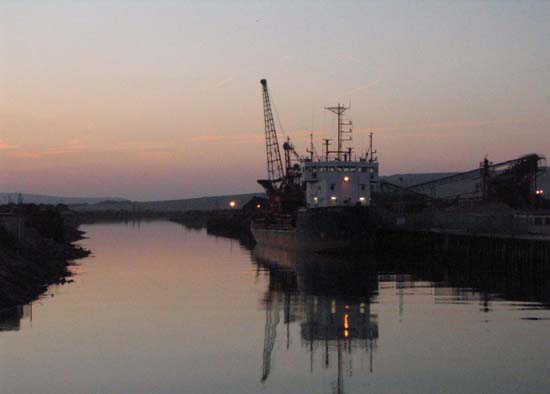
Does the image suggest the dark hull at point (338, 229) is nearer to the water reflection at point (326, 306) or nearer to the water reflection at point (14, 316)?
the water reflection at point (326, 306)

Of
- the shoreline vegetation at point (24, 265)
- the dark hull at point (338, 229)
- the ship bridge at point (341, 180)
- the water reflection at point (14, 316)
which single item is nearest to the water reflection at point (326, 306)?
the dark hull at point (338, 229)

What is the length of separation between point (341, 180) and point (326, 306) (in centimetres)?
3182

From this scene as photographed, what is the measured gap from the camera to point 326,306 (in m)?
32.4

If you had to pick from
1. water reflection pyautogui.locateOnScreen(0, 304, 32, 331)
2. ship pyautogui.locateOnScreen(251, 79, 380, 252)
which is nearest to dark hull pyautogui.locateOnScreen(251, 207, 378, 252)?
ship pyautogui.locateOnScreen(251, 79, 380, 252)

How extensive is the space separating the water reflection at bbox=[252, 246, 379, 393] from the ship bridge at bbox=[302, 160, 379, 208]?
7819 millimetres

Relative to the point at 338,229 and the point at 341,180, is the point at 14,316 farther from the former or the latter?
the point at 341,180

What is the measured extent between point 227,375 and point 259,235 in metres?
60.8

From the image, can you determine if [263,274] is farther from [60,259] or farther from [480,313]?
[480,313]

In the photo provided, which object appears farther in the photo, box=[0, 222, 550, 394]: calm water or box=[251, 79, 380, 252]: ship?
box=[251, 79, 380, 252]: ship

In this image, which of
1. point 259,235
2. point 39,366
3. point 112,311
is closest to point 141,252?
point 259,235

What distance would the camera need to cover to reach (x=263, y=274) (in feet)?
157

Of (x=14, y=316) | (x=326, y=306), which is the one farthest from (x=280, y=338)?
(x=14, y=316)

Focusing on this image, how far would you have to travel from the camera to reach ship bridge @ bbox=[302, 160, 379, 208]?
6338 centimetres

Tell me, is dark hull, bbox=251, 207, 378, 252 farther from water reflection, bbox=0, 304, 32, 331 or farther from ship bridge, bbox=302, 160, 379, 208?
water reflection, bbox=0, 304, 32, 331
